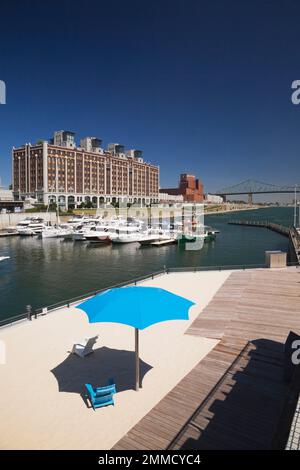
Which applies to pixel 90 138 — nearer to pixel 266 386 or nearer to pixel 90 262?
pixel 90 262

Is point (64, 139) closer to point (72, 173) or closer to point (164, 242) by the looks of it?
point (72, 173)

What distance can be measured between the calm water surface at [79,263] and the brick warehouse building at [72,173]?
6279cm

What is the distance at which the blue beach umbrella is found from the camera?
299 inches

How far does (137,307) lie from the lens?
782 centimetres

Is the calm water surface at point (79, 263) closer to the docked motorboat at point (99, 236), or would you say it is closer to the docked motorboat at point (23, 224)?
the docked motorboat at point (99, 236)

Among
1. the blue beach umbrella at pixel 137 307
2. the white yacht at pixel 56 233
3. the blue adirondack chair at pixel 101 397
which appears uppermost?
the blue beach umbrella at pixel 137 307

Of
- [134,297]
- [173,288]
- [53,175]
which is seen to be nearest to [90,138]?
[53,175]

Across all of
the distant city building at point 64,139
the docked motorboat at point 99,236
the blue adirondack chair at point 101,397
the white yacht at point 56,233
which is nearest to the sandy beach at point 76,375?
the blue adirondack chair at point 101,397

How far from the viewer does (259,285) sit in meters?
17.6

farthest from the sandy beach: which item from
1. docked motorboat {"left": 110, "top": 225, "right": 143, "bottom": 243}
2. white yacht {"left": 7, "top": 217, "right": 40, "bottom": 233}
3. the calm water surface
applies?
white yacht {"left": 7, "top": 217, "right": 40, "bottom": 233}

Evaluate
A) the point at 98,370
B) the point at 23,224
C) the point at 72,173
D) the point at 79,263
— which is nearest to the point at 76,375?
→ the point at 98,370

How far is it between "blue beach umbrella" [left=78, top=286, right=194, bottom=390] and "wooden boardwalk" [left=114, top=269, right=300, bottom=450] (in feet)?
5.43

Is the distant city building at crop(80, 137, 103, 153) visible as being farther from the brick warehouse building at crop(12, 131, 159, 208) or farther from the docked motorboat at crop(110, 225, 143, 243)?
the docked motorboat at crop(110, 225, 143, 243)

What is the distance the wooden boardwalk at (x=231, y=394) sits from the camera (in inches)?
246
